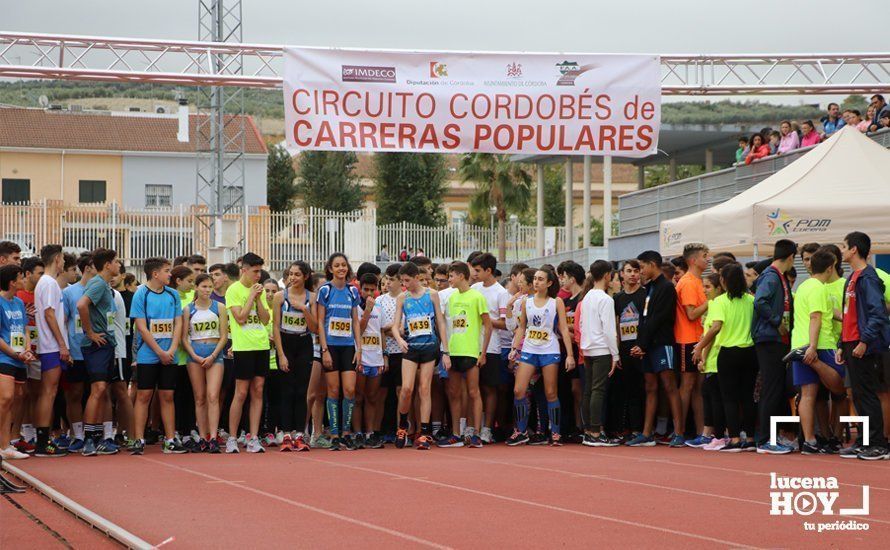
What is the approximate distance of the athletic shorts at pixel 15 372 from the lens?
469 inches

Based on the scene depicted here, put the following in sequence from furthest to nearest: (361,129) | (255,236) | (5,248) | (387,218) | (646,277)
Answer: (387,218), (255,236), (361,129), (646,277), (5,248)

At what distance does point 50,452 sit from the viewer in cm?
1278

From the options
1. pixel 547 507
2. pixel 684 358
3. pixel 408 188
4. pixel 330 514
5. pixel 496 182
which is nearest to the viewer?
pixel 330 514

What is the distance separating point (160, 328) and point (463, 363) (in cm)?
340

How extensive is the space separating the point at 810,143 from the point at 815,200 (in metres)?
8.17

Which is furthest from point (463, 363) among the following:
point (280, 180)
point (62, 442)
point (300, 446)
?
point (280, 180)

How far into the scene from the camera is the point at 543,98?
1683 cm

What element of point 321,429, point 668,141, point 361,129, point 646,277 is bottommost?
point 321,429

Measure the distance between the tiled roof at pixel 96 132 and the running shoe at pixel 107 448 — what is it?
167 ft

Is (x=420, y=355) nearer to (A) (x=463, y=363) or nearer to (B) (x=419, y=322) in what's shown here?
(B) (x=419, y=322)

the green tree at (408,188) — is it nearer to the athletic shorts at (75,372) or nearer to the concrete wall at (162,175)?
the concrete wall at (162,175)

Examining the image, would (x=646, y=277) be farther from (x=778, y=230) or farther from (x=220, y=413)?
(x=220, y=413)

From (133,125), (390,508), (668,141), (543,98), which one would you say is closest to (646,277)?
(543,98)

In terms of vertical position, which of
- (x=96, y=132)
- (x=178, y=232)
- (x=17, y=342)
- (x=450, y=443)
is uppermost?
(x=96, y=132)
